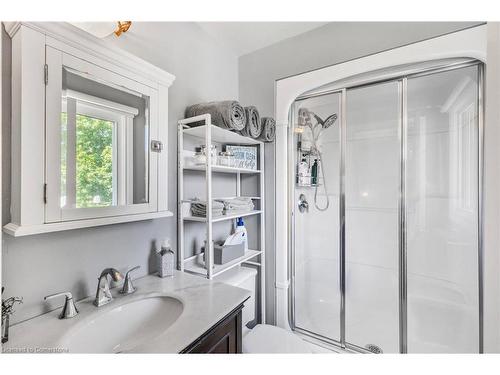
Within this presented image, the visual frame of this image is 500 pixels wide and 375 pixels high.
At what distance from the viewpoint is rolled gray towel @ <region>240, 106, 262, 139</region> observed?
4.58 feet

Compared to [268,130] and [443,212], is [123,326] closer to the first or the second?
[268,130]

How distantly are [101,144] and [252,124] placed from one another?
816mm

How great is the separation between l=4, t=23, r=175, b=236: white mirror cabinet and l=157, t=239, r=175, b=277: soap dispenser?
0.15 metres

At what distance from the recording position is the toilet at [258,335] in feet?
4.02

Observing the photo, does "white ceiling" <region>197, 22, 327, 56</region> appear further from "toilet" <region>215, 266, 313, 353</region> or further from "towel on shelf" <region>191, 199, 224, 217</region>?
"toilet" <region>215, 266, 313, 353</region>

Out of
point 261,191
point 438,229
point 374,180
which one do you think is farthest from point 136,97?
point 438,229

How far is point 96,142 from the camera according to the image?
2.92 ft

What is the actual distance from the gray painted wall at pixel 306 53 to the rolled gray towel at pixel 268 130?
0.09 metres

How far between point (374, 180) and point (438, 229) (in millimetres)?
482

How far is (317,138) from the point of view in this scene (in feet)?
5.81

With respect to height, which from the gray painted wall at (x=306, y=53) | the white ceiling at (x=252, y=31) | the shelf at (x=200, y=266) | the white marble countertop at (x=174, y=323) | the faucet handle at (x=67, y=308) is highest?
the white ceiling at (x=252, y=31)

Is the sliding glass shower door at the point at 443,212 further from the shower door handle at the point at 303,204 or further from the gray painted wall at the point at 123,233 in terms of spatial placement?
the gray painted wall at the point at 123,233

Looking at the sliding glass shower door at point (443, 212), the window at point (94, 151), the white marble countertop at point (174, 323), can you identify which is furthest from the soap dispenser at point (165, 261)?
the sliding glass shower door at point (443, 212)

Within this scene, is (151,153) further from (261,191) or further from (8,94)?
(261,191)
